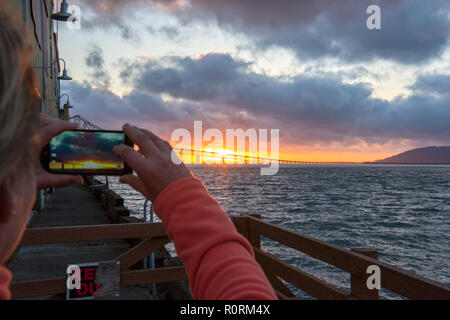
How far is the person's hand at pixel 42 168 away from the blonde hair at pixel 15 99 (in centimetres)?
35

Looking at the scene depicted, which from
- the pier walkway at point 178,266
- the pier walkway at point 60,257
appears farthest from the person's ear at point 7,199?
the pier walkway at point 60,257

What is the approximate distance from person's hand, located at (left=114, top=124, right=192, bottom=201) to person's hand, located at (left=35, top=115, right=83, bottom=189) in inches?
8.9

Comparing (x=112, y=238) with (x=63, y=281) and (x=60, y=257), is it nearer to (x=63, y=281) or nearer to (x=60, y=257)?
(x=63, y=281)

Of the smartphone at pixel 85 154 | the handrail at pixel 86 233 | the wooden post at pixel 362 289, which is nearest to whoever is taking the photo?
the smartphone at pixel 85 154

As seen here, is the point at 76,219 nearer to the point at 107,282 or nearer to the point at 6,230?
the point at 107,282

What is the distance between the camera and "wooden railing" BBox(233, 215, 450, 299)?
226 cm

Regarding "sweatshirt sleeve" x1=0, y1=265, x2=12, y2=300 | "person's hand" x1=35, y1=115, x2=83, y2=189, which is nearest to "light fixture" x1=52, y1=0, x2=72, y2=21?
"person's hand" x1=35, y1=115, x2=83, y2=189

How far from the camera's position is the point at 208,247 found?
0.75m

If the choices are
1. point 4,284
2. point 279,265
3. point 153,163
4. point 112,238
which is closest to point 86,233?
point 112,238

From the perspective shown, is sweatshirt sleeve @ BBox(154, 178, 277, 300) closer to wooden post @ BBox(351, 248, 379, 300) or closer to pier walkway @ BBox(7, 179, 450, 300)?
pier walkway @ BBox(7, 179, 450, 300)

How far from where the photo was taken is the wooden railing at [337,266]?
2.26 meters

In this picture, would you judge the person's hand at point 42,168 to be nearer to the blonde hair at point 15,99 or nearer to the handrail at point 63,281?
the blonde hair at point 15,99

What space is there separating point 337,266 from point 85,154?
8.12 ft
